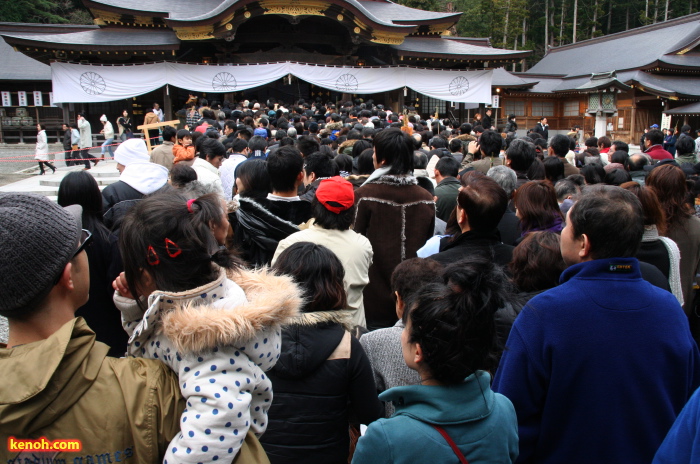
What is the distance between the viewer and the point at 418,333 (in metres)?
1.31

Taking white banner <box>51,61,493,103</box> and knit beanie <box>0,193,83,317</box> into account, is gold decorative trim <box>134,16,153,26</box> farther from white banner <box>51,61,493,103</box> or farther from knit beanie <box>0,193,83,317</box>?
knit beanie <box>0,193,83,317</box>

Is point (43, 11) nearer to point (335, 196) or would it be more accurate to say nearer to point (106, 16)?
Result: point (106, 16)

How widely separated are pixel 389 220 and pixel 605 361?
1.68 meters

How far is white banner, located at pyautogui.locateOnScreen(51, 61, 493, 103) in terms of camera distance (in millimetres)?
15422

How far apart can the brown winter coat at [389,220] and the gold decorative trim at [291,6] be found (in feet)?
49.8

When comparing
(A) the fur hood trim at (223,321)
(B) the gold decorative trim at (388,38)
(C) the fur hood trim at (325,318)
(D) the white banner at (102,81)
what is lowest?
(C) the fur hood trim at (325,318)

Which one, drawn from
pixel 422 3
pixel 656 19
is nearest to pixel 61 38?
pixel 422 3

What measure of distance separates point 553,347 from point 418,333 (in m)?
0.49

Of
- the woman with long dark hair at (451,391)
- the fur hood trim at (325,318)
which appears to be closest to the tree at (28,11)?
the fur hood trim at (325,318)

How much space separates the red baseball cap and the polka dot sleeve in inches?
55.2

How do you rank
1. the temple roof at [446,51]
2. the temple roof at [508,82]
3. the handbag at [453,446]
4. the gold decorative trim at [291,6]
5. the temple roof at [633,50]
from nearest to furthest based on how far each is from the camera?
the handbag at [453,446]
the gold decorative trim at [291,6]
the temple roof at [446,51]
the temple roof at [508,82]
the temple roof at [633,50]

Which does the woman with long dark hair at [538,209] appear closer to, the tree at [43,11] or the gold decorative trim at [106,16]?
the gold decorative trim at [106,16]

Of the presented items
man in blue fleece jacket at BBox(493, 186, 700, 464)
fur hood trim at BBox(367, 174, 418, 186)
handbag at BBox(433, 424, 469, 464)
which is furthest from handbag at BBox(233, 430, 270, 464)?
fur hood trim at BBox(367, 174, 418, 186)

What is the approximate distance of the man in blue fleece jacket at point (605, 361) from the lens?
1507mm
